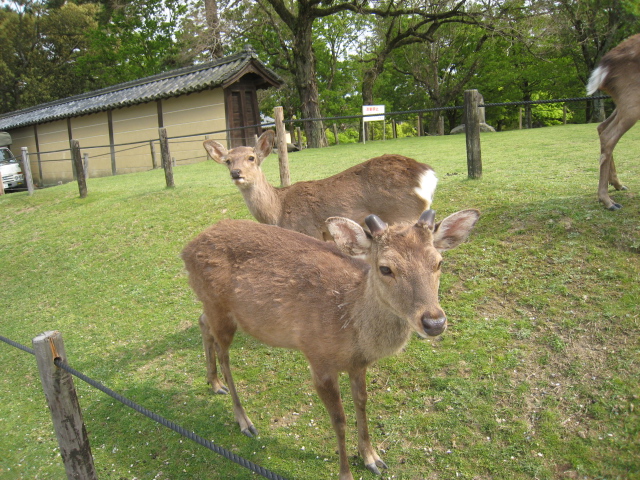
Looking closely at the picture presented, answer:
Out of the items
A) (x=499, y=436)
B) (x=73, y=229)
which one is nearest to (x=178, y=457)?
(x=499, y=436)

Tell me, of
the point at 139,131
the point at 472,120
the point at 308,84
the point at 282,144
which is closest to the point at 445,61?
the point at 308,84

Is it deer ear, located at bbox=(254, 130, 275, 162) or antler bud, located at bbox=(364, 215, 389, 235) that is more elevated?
deer ear, located at bbox=(254, 130, 275, 162)

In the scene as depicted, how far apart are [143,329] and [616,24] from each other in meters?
27.5

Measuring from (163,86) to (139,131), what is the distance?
2480 mm

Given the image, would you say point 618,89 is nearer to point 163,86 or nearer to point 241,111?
point 241,111

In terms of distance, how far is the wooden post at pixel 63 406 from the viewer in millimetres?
2871

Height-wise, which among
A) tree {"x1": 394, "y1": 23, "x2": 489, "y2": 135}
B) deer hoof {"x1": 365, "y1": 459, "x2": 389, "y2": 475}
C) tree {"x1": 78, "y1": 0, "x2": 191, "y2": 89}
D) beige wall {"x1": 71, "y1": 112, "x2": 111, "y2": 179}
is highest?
tree {"x1": 78, "y1": 0, "x2": 191, "y2": 89}

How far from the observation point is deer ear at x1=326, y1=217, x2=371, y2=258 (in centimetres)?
292

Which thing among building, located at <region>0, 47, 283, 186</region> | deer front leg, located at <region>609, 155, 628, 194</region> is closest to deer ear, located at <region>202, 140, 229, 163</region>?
deer front leg, located at <region>609, 155, 628, 194</region>

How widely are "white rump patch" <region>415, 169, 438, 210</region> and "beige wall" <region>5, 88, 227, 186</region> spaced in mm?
14739

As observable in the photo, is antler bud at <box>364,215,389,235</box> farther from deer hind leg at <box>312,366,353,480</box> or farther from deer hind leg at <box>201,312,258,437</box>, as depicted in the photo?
deer hind leg at <box>201,312,258,437</box>

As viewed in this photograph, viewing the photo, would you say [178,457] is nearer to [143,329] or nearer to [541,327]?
[143,329]

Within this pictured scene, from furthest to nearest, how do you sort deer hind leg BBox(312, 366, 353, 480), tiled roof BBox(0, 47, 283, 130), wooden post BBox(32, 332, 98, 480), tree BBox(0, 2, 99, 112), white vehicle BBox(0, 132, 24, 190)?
tree BBox(0, 2, 99, 112), white vehicle BBox(0, 132, 24, 190), tiled roof BBox(0, 47, 283, 130), deer hind leg BBox(312, 366, 353, 480), wooden post BBox(32, 332, 98, 480)

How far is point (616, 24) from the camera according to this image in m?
23.6
